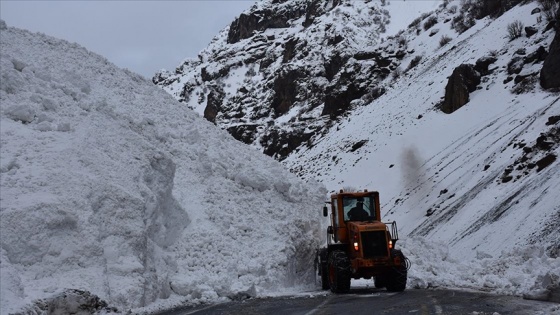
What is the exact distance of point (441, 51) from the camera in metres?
60.0

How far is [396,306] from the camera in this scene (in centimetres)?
1155

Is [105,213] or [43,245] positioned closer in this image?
[43,245]

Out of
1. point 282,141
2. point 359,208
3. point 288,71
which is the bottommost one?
point 359,208

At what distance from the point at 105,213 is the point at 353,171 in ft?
115

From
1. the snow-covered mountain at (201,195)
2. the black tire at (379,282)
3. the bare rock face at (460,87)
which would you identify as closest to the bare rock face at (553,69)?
the snow-covered mountain at (201,195)

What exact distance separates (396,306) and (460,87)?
33721 mm

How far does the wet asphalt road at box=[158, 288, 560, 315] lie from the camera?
1014 cm

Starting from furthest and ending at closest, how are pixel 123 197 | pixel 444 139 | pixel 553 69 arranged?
pixel 444 139 → pixel 553 69 → pixel 123 197

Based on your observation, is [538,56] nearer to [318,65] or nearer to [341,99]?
[341,99]

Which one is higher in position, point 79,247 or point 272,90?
point 272,90

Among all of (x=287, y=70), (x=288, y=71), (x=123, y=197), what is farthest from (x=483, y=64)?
(x=287, y=70)

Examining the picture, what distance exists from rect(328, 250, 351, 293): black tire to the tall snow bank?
5.48 feet

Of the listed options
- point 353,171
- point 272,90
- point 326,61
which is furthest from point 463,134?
point 272,90

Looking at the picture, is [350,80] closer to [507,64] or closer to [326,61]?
[326,61]
